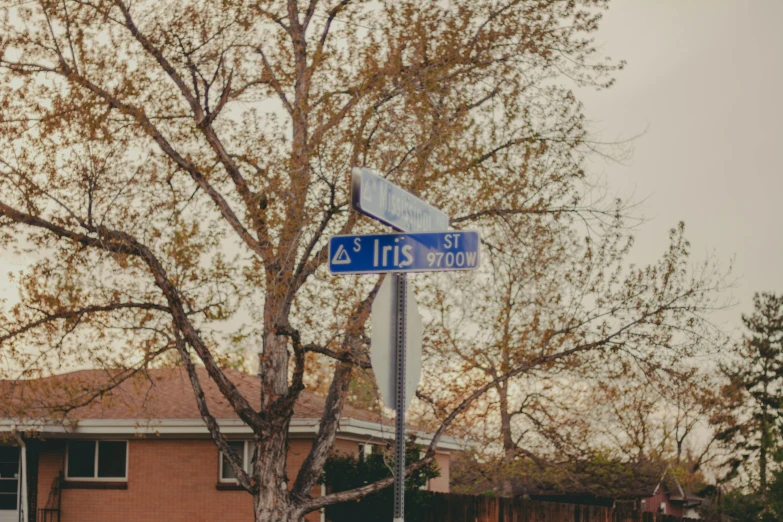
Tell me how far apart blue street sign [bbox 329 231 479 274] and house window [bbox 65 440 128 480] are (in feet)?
57.8

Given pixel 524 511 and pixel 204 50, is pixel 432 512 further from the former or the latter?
pixel 204 50

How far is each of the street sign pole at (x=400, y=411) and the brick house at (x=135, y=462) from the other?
593 inches

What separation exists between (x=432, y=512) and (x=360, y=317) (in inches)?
346

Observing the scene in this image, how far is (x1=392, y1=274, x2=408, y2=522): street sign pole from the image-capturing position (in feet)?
25.9

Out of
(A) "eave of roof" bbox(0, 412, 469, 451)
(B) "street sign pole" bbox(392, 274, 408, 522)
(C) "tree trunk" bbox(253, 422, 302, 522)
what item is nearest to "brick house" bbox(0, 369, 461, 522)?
(A) "eave of roof" bbox(0, 412, 469, 451)

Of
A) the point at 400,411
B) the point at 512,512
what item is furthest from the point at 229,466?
the point at 400,411

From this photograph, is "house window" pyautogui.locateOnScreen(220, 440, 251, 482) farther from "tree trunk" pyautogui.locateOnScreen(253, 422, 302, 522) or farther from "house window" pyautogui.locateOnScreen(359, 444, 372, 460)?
"tree trunk" pyautogui.locateOnScreen(253, 422, 302, 522)

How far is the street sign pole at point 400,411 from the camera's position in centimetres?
789

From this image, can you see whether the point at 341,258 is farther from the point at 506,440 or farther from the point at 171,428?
the point at 506,440

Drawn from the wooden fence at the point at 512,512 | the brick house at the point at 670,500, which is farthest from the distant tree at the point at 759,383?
the wooden fence at the point at 512,512

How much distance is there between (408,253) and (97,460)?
60.4 feet

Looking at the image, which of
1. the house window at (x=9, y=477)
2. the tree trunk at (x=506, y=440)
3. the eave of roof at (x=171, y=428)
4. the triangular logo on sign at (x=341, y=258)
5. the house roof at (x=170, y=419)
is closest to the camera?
the triangular logo on sign at (x=341, y=258)

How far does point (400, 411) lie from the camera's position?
788 centimetres

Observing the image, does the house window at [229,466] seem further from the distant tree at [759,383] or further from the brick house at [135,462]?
the distant tree at [759,383]
